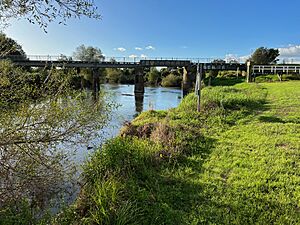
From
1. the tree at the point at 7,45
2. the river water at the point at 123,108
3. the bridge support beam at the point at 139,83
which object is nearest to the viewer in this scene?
the tree at the point at 7,45

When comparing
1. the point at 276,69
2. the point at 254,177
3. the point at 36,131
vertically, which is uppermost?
the point at 276,69

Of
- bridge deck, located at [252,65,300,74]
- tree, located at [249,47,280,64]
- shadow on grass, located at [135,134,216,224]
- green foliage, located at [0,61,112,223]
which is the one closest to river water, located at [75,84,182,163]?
green foliage, located at [0,61,112,223]

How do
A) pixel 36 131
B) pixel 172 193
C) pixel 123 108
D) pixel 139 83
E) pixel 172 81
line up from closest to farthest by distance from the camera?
pixel 36 131
pixel 172 193
pixel 123 108
pixel 139 83
pixel 172 81

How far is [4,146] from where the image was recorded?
3979mm

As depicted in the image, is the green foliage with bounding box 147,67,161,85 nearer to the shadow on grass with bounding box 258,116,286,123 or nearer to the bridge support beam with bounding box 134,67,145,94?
the bridge support beam with bounding box 134,67,145,94

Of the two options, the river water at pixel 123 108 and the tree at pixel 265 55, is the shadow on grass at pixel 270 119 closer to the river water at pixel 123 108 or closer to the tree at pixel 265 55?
the river water at pixel 123 108

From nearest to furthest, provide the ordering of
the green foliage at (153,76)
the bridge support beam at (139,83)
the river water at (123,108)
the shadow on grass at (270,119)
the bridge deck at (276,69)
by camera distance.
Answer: the river water at (123,108)
the shadow on grass at (270,119)
the bridge deck at (276,69)
the bridge support beam at (139,83)
the green foliage at (153,76)

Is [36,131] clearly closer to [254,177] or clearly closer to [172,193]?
[172,193]

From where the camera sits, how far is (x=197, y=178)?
6.10 metres

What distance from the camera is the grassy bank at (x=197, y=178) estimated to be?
465 centimetres

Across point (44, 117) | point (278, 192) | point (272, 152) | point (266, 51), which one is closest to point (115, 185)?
point (44, 117)

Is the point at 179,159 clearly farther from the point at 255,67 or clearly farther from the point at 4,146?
the point at 255,67

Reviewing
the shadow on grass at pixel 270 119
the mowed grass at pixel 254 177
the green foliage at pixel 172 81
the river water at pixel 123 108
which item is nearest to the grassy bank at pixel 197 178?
the mowed grass at pixel 254 177

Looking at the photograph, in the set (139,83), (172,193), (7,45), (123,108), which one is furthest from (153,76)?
(7,45)
